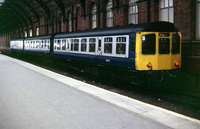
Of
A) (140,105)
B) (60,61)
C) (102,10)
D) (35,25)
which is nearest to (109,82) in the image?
(140,105)

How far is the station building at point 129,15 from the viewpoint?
1220cm

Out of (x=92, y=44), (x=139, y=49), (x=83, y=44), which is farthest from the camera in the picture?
(x=83, y=44)

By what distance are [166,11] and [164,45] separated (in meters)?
4.77

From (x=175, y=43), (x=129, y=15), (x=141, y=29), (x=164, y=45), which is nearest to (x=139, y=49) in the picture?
(x=141, y=29)

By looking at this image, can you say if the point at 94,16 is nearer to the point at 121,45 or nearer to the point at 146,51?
the point at 121,45

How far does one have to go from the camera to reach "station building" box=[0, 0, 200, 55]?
1220cm

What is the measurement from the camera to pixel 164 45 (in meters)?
10.4

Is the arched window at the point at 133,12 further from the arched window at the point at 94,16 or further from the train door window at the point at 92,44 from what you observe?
the arched window at the point at 94,16

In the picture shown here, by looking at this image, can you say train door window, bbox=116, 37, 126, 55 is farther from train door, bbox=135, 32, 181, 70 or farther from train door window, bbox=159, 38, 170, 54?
train door window, bbox=159, 38, 170, 54

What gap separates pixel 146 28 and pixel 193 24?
3566mm

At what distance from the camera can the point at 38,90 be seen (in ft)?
31.2

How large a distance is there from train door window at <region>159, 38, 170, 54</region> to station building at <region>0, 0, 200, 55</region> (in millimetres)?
2163

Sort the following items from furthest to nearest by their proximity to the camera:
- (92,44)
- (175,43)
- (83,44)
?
(83,44) → (92,44) → (175,43)

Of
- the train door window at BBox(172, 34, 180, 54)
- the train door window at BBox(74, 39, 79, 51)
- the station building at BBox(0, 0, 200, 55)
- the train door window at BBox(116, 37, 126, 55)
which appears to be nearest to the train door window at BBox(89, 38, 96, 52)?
the train door window at BBox(74, 39, 79, 51)
